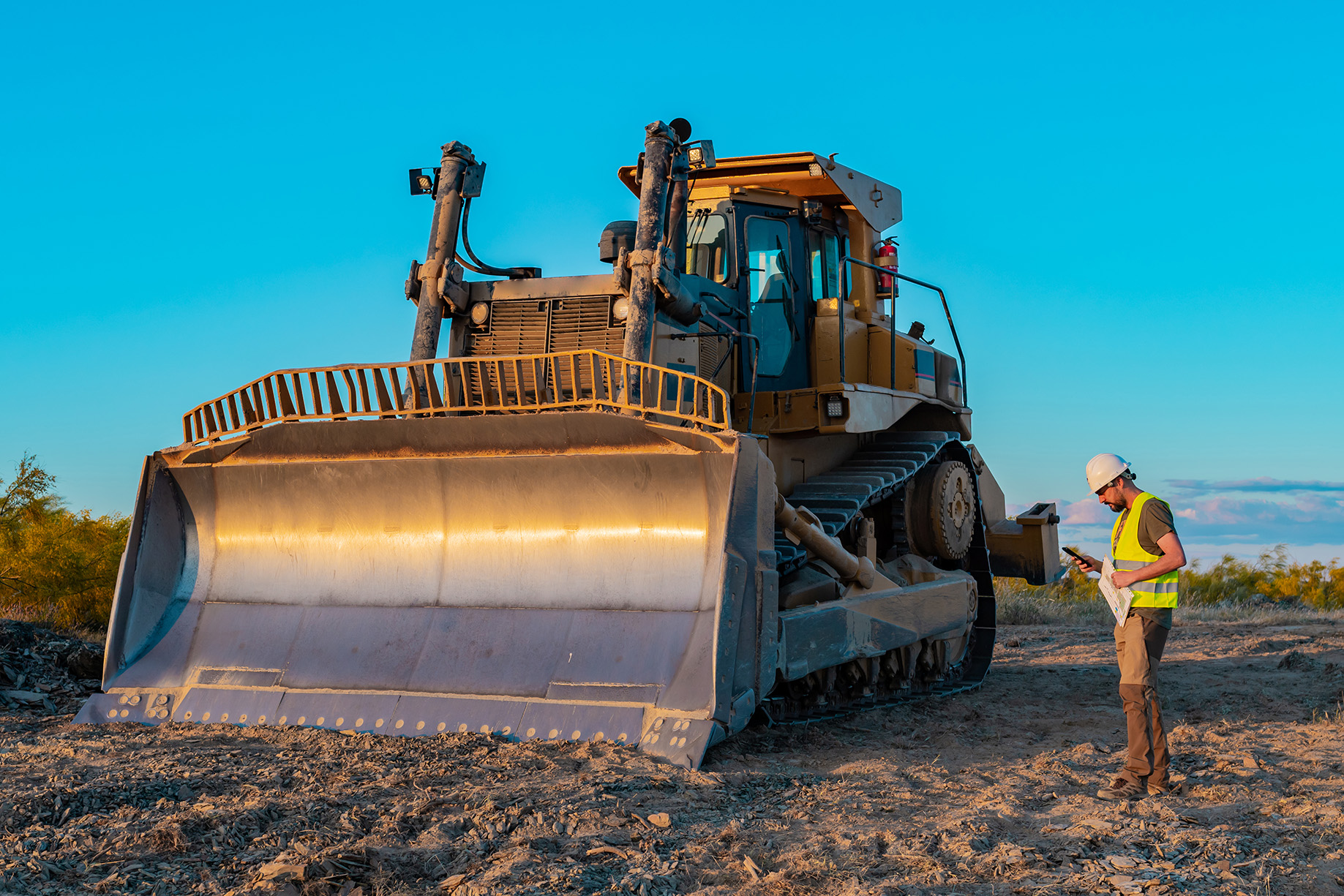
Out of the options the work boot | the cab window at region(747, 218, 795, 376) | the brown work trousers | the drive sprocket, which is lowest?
the work boot

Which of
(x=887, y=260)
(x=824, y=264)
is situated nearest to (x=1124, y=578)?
(x=824, y=264)

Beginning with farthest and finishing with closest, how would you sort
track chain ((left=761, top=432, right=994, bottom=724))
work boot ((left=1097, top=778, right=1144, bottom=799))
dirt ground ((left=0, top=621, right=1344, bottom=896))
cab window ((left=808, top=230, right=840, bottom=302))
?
1. cab window ((left=808, top=230, right=840, bottom=302))
2. track chain ((left=761, top=432, right=994, bottom=724))
3. work boot ((left=1097, top=778, right=1144, bottom=799))
4. dirt ground ((left=0, top=621, right=1344, bottom=896))

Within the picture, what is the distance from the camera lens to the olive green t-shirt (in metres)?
4.84

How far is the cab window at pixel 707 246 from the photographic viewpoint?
24.5ft

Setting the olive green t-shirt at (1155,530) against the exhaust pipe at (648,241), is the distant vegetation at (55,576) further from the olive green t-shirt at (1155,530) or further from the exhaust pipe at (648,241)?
the olive green t-shirt at (1155,530)

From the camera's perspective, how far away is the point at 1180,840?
12.3 ft

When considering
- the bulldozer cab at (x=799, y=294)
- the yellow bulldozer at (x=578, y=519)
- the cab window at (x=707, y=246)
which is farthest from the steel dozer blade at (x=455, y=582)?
the cab window at (x=707, y=246)

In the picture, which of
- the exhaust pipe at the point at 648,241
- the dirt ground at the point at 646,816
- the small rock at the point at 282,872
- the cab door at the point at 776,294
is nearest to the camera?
the small rock at the point at 282,872

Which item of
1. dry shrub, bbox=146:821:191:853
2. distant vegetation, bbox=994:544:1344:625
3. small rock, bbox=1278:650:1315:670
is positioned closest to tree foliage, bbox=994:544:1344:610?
distant vegetation, bbox=994:544:1344:625

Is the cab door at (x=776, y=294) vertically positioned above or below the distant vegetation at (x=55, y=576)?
above

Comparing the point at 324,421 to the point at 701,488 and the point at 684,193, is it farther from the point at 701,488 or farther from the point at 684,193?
the point at 684,193

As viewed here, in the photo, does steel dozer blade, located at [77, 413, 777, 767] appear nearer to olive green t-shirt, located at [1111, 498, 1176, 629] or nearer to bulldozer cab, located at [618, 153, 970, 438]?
bulldozer cab, located at [618, 153, 970, 438]

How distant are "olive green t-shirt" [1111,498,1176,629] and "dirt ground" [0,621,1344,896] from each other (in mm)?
704

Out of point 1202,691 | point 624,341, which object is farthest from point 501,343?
point 1202,691
